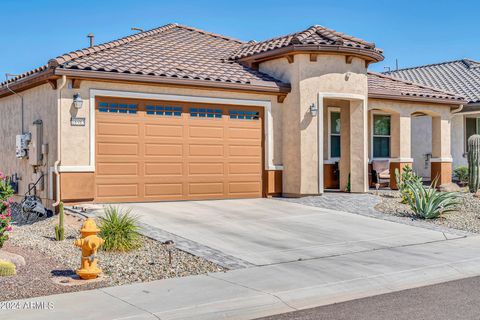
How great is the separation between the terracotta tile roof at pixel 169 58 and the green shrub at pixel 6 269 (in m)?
6.65

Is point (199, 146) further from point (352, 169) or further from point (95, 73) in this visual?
point (352, 169)

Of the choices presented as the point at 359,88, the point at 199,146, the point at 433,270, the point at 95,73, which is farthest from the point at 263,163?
the point at 433,270

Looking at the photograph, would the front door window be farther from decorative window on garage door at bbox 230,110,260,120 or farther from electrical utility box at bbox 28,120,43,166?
→ electrical utility box at bbox 28,120,43,166

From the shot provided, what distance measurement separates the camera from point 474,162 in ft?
63.8

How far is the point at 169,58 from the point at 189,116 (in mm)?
2252

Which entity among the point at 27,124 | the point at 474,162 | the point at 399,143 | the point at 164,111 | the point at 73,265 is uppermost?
the point at 164,111

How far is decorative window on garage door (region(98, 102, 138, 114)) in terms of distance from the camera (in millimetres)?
15049

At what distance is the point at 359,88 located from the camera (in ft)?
59.6

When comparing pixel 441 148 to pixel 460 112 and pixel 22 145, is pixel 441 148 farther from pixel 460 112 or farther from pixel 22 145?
pixel 22 145

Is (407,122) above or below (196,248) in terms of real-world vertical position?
above

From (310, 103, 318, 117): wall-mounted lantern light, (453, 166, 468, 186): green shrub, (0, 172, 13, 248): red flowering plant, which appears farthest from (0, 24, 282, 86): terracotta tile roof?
(453, 166, 468, 186): green shrub

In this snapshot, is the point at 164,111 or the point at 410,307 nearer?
the point at 410,307

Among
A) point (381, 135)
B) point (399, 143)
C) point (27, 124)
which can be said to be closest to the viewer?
point (27, 124)

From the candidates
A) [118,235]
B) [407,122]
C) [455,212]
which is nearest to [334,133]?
[407,122]
